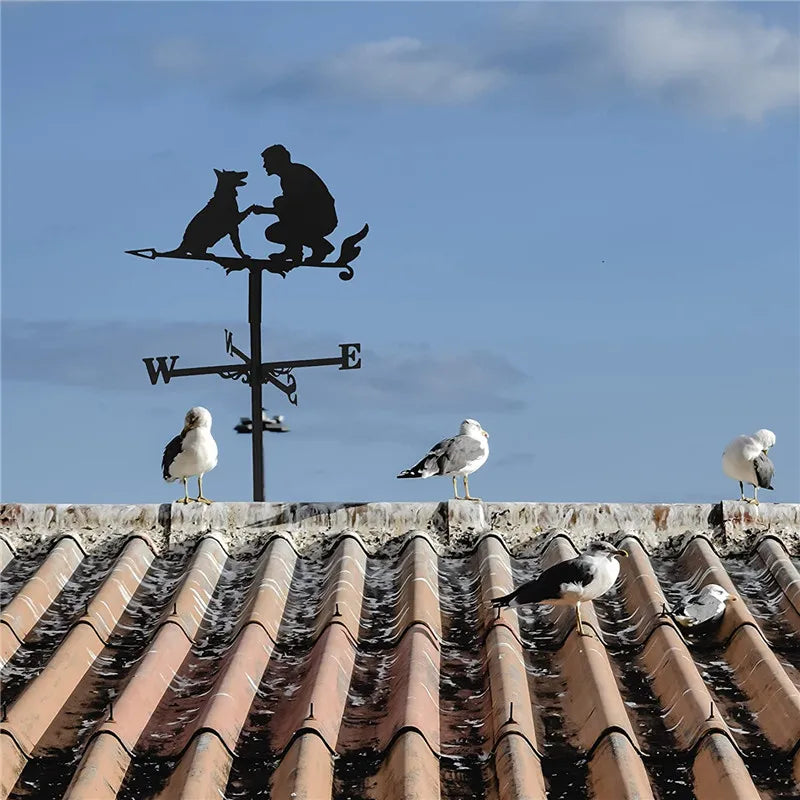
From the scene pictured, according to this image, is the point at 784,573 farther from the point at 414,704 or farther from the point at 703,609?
the point at 414,704

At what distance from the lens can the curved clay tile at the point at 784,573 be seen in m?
5.74

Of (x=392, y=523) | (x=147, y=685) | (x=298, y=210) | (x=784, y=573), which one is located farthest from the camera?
(x=298, y=210)

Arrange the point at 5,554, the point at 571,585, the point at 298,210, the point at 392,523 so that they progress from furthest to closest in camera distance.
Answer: the point at 298,210, the point at 392,523, the point at 5,554, the point at 571,585

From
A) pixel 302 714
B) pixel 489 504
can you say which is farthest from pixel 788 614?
pixel 302 714

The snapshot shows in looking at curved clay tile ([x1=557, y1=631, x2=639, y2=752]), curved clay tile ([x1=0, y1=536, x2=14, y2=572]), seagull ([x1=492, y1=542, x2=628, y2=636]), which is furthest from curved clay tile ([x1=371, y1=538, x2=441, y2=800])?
curved clay tile ([x1=0, y1=536, x2=14, y2=572])

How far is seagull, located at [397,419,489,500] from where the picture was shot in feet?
23.6

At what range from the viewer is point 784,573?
6.15 meters

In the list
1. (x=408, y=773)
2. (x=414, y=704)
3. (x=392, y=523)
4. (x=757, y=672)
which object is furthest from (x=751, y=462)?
(x=408, y=773)

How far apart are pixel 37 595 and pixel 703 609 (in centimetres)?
287

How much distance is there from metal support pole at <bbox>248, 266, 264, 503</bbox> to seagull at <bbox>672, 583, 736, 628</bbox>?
96.8 inches

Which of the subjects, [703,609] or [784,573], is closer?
[703,609]

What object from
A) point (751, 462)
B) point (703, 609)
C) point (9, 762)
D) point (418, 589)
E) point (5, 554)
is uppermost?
point (751, 462)

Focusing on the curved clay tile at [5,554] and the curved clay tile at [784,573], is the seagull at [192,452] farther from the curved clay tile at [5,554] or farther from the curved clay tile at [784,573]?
the curved clay tile at [784,573]

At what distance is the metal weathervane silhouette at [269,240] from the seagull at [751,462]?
217 centimetres
